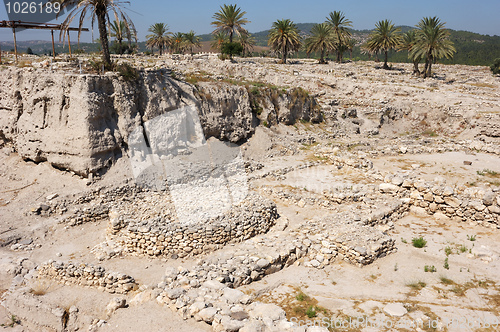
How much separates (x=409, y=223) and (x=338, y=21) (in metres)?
40.0

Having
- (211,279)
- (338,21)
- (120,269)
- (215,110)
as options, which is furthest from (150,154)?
(338,21)

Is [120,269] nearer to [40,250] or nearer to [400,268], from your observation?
[40,250]

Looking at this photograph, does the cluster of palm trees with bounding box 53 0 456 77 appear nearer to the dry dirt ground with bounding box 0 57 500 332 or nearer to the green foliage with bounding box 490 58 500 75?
the green foliage with bounding box 490 58 500 75

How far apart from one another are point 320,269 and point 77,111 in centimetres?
1247

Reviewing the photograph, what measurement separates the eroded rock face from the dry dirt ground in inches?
32.3

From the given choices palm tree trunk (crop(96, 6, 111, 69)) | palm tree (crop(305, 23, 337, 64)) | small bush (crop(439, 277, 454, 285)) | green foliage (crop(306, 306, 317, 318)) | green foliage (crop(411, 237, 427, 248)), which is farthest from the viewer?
palm tree (crop(305, 23, 337, 64))

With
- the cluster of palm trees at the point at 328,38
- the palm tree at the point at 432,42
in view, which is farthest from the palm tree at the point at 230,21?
the palm tree at the point at 432,42

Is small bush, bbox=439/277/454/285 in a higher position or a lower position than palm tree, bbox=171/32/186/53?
lower

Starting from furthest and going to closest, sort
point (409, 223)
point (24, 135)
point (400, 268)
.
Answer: point (24, 135)
point (409, 223)
point (400, 268)

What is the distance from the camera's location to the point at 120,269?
10766 millimetres

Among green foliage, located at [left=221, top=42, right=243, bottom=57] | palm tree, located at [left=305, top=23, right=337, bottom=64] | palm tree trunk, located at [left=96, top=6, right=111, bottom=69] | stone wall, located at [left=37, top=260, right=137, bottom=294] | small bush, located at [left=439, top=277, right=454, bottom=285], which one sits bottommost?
stone wall, located at [left=37, top=260, right=137, bottom=294]

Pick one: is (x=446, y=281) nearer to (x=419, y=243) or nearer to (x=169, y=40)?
(x=419, y=243)

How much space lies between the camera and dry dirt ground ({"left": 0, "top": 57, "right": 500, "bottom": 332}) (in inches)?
309

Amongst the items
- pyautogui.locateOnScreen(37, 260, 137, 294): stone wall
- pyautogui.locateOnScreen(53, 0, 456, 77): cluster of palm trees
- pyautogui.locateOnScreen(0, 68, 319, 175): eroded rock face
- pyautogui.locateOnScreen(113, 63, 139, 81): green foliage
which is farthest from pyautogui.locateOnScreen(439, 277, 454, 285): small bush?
pyautogui.locateOnScreen(53, 0, 456, 77): cluster of palm trees
